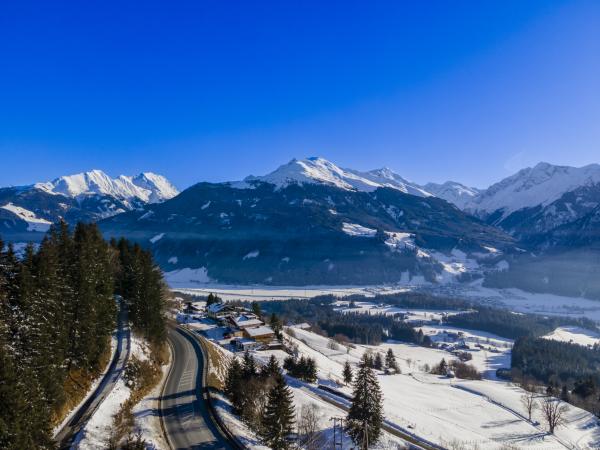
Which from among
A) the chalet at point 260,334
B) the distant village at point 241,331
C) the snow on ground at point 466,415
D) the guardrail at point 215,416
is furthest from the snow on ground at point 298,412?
the chalet at point 260,334

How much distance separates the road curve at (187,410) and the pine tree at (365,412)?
1687cm

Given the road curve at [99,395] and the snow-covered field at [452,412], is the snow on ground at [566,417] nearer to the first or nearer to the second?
the snow-covered field at [452,412]

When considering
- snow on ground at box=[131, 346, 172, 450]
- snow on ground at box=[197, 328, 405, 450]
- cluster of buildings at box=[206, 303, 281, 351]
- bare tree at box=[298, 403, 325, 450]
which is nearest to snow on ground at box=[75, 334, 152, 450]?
snow on ground at box=[131, 346, 172, 450]

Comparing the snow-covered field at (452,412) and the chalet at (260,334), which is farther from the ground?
the chalet at (260,334)

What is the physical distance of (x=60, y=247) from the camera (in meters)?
44.2

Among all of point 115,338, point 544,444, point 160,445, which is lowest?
point 544,444

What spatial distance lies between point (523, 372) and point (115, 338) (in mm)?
150197

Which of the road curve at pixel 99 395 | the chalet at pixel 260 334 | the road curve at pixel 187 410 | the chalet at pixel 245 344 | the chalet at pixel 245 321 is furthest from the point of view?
the chalet at pixel 245 321

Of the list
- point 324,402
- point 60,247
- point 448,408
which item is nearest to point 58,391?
point 60,247

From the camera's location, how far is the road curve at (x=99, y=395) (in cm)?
3088

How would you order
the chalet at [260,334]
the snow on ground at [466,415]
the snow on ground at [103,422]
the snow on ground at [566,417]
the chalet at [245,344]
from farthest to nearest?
the chalet at [260,334] → the chalet at [245,344] → the snow on ground at [566,417] → the snow on ground at [466,415] → the snow on ground at [103,422]

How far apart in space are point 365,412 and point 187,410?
20.0m

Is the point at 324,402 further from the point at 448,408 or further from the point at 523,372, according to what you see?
the point at 523,372

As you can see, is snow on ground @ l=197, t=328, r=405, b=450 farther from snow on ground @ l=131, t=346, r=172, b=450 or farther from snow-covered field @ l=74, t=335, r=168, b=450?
snow-covered field @ l=74, t=335, r=168, b=450
